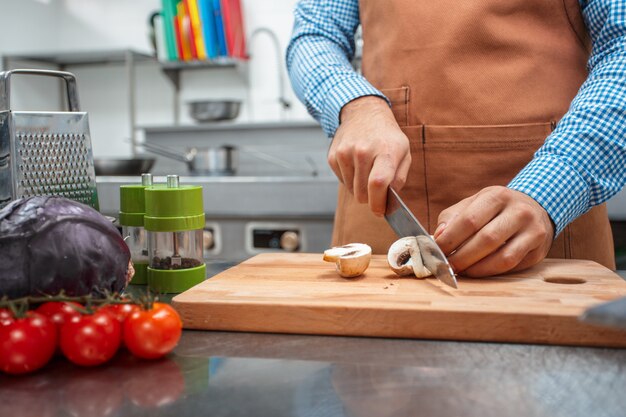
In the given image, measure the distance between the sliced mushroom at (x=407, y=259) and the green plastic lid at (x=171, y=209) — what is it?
1.05 ft

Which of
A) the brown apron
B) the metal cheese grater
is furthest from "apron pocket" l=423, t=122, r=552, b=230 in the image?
the metal cheese grater

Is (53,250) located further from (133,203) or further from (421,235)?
(421,235)

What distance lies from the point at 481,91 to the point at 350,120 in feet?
0.94

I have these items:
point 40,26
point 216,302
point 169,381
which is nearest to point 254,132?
point 40,26

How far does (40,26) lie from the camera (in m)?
4.19

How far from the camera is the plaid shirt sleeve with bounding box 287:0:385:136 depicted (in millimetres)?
1362

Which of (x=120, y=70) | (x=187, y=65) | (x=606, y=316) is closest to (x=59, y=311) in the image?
(x=606, y=316)

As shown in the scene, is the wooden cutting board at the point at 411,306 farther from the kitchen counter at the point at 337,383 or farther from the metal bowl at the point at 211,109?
the metal bowl at the point at 211,109

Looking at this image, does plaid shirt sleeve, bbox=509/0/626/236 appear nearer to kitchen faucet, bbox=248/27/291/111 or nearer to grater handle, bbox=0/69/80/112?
grater handle, bbox=0/69/80/112

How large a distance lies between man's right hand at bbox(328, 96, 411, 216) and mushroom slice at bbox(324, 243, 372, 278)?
0.10 m

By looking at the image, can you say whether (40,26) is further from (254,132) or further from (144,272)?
(144,272)

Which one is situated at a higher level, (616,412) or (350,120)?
(350,120)

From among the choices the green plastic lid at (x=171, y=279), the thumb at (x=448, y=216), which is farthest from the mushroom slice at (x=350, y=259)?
the green plastic lid at (x=171, y=279)

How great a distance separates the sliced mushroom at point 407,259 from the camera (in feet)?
3.46
